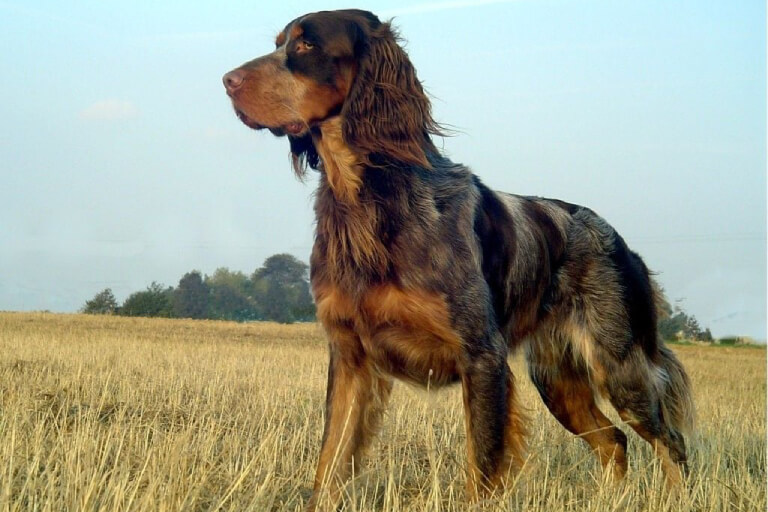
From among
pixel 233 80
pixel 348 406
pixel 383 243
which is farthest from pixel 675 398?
pixel 233 80

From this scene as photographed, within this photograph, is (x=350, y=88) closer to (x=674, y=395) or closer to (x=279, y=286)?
(x=674, y=395)

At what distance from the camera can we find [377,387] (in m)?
4.51

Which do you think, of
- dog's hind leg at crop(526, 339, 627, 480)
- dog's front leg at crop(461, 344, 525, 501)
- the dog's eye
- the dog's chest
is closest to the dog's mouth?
the dog's eye

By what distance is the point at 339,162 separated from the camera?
4.37m

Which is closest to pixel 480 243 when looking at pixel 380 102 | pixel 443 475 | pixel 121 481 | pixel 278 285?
Answer: pixel 380 102

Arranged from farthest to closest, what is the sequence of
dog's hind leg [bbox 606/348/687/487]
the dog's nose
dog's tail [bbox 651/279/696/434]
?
dog's tail [bbox 651/279/696/434]
dog's hind leg [bbox 606/348/687/487]
the dog's nose

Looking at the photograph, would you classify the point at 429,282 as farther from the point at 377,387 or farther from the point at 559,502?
the point at 559,502

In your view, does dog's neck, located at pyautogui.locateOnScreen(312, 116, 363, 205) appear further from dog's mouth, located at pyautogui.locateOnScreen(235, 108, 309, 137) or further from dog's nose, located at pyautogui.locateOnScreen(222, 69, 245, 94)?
dog's nose, located at pyautogui.locateOnScreen(222, 69, 245, 94)

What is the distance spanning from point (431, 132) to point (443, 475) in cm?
186

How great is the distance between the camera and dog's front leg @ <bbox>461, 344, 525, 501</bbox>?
13.6 feet

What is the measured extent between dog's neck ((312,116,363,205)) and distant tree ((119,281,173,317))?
41.5 m

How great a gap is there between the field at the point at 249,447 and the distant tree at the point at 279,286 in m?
40.4

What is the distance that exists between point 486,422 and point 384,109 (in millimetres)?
1579

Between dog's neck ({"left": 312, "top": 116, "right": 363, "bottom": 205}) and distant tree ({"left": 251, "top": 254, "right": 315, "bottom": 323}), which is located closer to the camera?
dog's neck ({"left": 312, "top": 116, "right": 363, "bottom": 205})
